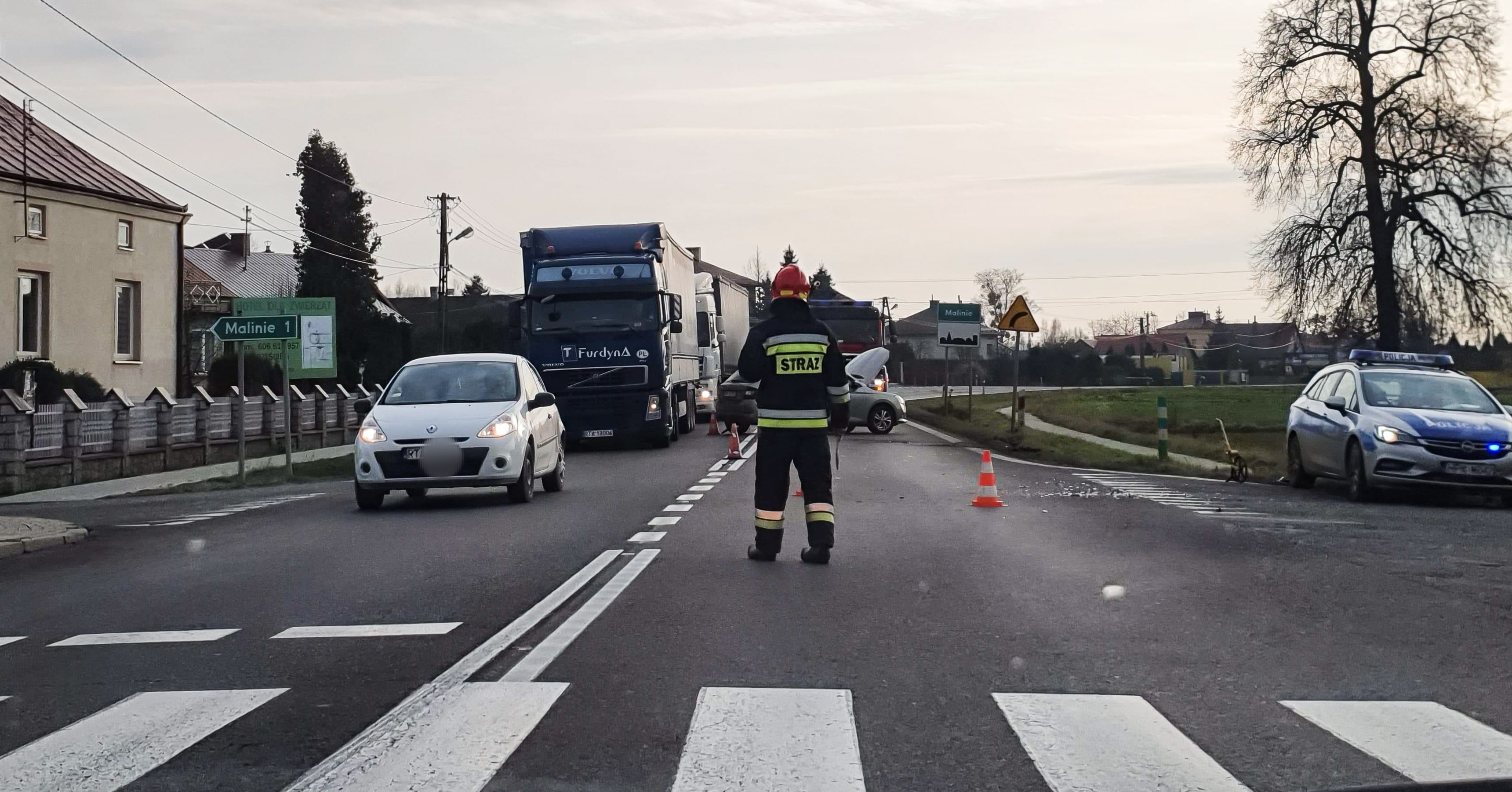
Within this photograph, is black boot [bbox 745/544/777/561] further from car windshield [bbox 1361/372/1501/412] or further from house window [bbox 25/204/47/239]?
house window [bbox 25/204/47/239]

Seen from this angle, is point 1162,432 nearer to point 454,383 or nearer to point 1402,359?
point 1402,359

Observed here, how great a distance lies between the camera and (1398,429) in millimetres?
16141

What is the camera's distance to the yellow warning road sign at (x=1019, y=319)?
3009cm

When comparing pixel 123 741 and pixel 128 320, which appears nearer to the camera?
pixel 123 741

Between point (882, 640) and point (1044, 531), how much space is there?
5715 millimetres

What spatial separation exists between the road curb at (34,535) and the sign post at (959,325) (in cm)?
2442

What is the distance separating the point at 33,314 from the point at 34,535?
78.3ft

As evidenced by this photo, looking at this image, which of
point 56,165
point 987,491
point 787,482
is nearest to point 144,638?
point 787,482

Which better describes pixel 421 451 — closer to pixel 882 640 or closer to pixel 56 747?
pixel 882 640

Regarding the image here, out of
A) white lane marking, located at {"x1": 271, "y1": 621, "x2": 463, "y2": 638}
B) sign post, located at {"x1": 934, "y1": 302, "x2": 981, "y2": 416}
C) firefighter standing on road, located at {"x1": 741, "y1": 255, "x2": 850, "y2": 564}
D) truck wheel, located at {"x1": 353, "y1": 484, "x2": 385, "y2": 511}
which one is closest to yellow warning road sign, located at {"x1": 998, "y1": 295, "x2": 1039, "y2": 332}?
sign post, located at {"x1": 934, "y1": 302, "x2": 981, "y2": 416}

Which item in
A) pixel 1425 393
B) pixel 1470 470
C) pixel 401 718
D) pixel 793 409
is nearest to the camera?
pixel 401 718

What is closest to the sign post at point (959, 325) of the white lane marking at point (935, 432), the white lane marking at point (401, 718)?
the white lane marking at point (935, 432)

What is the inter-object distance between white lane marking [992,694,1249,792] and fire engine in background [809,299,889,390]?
1490 inches

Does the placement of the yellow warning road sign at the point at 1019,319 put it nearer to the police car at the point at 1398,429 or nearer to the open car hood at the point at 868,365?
the police car at the point at 1398,429
